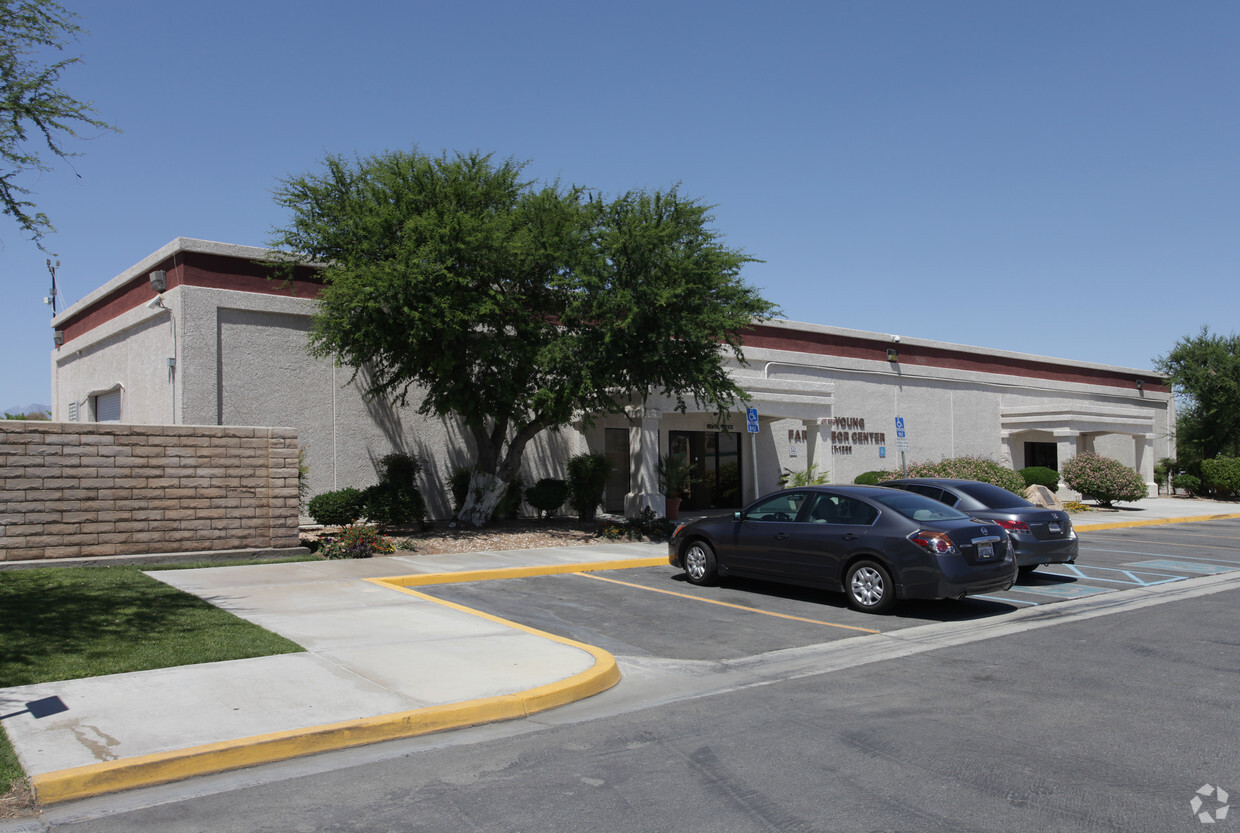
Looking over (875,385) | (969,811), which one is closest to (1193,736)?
(969,811)

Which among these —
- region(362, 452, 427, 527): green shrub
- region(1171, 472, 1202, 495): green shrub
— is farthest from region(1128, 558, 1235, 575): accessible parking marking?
region(1171, 472, 1202, 495): green shrub

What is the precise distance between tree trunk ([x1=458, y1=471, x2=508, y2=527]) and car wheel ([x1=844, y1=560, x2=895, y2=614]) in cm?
977

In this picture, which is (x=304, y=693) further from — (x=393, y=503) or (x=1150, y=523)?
(x=1150, y=523)

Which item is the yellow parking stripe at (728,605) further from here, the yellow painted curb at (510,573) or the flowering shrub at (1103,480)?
the flowering shrub at (1103,480)

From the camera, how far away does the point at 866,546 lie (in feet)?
35.8

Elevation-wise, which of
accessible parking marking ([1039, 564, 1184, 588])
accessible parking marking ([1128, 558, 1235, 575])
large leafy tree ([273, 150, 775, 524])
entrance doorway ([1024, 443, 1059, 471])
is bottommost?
accessible parking marking ([1128, 558, 1235, 575])

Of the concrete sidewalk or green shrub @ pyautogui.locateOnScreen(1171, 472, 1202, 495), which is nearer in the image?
the concrete sidewalk

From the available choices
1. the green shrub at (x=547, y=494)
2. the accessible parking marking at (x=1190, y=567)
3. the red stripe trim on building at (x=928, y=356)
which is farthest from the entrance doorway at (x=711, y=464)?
the accessible parking marking at (x=1190, y=567)

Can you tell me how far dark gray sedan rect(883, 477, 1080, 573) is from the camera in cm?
1332

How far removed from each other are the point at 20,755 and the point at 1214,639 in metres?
10.7

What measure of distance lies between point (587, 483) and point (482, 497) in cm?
281

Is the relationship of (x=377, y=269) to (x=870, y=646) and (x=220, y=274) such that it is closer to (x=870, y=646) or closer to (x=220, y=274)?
(x=220, y=274)

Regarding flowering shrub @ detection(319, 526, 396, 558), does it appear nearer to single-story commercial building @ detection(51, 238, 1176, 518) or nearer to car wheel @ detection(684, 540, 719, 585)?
single-story commercial building @ detection(51, 238, 1176, 518)

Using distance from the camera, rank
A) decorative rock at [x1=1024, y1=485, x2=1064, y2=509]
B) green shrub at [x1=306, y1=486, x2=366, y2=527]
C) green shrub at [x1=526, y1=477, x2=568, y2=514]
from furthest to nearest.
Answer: decorative rock at [x1=1024, y1=485, x2=1064, y2=509] → green shrub at [x1=526, y1=477, x2=568, y2=514] → green shrub at [x1=306, y1=486, x2=366, y2=527]
